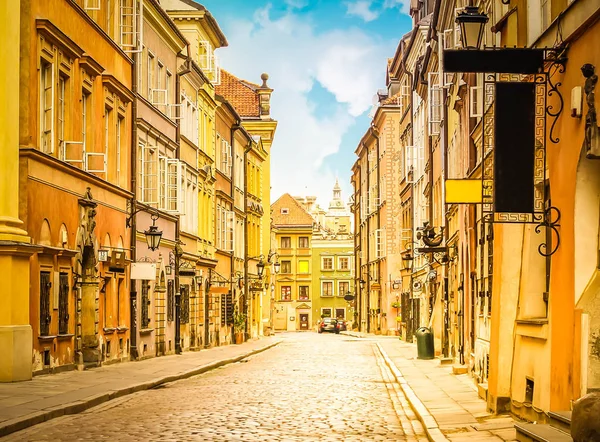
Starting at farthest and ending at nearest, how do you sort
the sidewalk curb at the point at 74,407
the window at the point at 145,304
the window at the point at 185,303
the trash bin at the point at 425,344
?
the window at the point at 185,303 → the window at the point at 145,304 → the trash bin at the point at 425,344 → the sidewalk curb at the point at 74,407

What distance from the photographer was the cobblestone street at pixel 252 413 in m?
14.1

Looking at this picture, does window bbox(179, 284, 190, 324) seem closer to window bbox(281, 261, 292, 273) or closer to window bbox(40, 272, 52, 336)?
window bbox(40, 272, 52, 336)

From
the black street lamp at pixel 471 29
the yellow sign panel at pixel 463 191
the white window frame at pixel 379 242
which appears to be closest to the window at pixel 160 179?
the yellow sign panel at pixel 463 191

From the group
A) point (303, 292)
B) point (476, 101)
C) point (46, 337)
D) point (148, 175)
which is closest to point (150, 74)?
point (148, 175)

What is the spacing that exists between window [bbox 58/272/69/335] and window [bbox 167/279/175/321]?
13.5m

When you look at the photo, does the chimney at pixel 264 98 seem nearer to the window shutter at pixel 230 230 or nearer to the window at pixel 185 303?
the window shutter at pixel 230 230

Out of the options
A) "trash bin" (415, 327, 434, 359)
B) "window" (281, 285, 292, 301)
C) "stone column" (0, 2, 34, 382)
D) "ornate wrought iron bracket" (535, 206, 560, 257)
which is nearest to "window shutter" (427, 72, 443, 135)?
"trash bin" (415, 327, 434, 359)

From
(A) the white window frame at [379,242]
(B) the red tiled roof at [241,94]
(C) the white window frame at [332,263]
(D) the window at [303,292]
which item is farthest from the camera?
(C) the white window frame at [332,263]

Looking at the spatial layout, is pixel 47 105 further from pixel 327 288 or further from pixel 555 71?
pixel 327 288

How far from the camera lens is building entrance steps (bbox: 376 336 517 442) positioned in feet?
44.6

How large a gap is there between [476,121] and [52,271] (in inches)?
386

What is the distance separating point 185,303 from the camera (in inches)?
1667

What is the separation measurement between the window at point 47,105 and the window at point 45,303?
9.07 ft

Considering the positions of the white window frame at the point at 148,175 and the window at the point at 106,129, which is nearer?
the window at the point at 106,129
